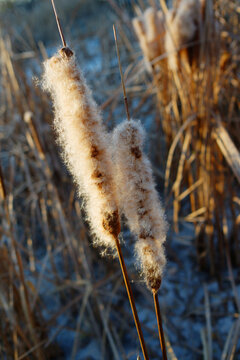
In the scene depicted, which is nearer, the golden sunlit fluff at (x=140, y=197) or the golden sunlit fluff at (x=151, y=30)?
the golden sunlit fluff at (x=140, y=197)

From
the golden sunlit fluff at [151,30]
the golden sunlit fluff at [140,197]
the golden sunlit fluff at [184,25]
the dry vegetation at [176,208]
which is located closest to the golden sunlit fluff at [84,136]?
the golden sunlit fluff at [140,197]

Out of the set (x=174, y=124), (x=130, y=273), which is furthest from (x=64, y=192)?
(x=174, y=124)

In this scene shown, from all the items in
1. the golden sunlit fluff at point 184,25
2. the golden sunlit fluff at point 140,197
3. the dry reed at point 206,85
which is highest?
the golden sunlit fluff at point 184,25

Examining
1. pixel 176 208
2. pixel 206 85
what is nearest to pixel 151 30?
pixel 206 85

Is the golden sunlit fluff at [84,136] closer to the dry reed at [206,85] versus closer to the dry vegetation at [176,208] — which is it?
the dry vegetation at [176,208]

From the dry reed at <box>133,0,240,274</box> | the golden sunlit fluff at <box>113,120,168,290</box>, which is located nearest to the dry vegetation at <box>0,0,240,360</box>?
the dry reed at <box>133,0,240,274</box>

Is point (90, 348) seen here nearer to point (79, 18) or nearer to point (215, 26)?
point (215, 26)

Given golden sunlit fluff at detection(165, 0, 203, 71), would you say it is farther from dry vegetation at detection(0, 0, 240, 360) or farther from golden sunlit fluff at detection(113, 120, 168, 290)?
golden sunlit fluff at detection(113, 120, 168, 290)
